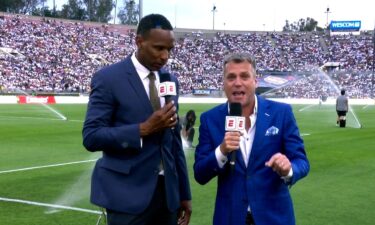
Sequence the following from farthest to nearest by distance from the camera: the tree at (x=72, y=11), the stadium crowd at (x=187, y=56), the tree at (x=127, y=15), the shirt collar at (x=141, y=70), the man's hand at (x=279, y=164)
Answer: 1. the tree at (x=127, y=15)
2. the tree at (x=72, y=11)
3. the stadium crowd at (x=187, y=56)
4. the shirt collar at (x=141, y=70)
5. the man's hand at (x=279, y=164)

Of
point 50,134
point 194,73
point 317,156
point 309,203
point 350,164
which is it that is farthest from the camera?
point 194,73

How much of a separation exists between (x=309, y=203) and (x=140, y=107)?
6.14 metres

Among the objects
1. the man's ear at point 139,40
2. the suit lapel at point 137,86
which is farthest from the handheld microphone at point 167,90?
the man's ear at point 139,40

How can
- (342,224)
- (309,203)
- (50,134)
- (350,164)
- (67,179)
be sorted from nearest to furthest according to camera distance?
(342,224) → (309,203) → (67,179) → (350,164) → (50,134)

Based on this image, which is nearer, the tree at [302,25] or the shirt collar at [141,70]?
the shirt collar at [141,70]

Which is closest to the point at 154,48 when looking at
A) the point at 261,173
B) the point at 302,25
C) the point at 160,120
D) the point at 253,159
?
the point at 160,120

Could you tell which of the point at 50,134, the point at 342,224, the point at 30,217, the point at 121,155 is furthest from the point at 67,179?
the point at 50,134

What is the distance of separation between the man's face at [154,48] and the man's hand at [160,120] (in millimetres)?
409

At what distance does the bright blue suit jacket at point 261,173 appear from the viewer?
3775 millimetres

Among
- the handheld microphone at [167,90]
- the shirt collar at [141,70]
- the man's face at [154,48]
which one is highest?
the man's face at [154,48]

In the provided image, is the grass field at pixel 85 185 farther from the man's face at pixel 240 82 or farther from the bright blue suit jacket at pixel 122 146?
the man's face at pixel 240 82

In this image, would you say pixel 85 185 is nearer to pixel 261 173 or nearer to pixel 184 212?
pixel 184 212

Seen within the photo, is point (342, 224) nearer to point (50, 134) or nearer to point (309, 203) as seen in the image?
point (309, 203)

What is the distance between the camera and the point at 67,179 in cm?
1130
